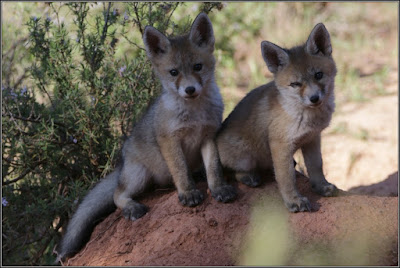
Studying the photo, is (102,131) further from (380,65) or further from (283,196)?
(380,65)

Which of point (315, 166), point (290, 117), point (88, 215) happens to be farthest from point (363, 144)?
point (88, 215)

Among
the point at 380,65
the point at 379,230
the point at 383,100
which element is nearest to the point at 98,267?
the point at 379,230

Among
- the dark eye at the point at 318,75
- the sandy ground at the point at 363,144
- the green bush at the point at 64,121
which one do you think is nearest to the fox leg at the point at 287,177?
the dark eye at the point at 318,75

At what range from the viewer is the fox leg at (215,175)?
375cm

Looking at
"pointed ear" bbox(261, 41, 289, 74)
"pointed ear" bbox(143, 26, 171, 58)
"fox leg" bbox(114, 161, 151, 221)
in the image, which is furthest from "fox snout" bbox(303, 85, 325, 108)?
"fox leg" bbox(114, 161, 151, 221)

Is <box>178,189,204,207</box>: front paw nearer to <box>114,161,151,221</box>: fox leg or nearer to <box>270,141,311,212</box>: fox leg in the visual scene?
<box>114,161,151,221</box>: fox leg

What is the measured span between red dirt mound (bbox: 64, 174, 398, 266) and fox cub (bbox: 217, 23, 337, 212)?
0.16 meters

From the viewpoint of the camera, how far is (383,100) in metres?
8.25

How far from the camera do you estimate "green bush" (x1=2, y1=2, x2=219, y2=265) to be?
441 centimetres

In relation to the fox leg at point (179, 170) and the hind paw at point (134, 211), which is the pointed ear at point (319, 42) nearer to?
the fox leg at point (179, 170)

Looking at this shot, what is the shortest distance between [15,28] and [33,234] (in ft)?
8.41

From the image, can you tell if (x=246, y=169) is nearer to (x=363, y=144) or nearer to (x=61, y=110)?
(x=61, y=110)

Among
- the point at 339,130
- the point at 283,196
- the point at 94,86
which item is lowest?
the point at 339,130

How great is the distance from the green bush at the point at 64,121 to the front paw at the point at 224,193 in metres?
1.19
